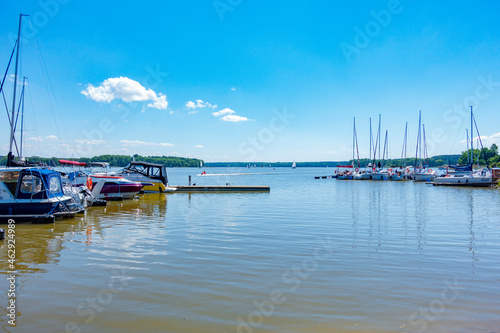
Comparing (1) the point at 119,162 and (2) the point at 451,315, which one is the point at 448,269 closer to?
(2) the point at 451,315

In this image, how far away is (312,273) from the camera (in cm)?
799

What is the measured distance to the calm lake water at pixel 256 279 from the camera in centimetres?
545

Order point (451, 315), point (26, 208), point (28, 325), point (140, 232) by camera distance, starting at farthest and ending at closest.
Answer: point (26, 208) < point (140, 232) < point (451, 315) < point (28, 325)

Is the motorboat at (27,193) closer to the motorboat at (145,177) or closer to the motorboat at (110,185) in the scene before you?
the motorboat at (110,185)

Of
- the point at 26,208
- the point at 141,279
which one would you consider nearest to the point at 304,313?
the point at 141,279

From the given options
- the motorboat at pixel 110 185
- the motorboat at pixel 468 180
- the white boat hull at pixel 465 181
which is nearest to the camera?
the motorboat at pixel 110 185

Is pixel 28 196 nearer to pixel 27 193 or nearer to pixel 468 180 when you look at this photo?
pixel 27 193

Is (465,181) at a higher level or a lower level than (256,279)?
higher

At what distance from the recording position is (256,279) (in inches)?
296

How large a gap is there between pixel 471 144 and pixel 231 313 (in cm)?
6821

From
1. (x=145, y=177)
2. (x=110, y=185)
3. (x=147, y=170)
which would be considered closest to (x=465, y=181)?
(x=147, y=170)

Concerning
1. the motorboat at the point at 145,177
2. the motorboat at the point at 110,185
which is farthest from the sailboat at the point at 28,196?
the motorboat at the point at 145,177

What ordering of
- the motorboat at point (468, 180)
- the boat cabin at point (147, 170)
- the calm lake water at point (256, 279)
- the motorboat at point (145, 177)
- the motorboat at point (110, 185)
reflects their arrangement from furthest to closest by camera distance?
the motorboat at point (468, 180)
the boat cabin at point (147, 170)
the motorboat at point (145, 177)
the motorboat at point (110, 185)
the calm lake water at point (256, 279)

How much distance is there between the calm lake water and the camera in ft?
17.9
